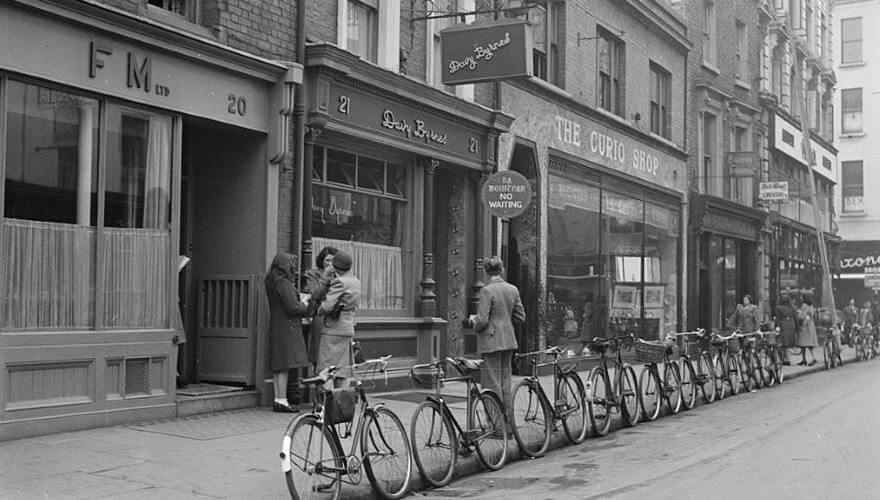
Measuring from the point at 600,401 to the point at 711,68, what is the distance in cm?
1930

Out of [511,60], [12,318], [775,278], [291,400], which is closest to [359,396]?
[12,318]

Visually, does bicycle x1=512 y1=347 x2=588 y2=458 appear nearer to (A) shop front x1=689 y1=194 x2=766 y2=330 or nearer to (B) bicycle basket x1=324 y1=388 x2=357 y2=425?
(B) bicycle basket x1=324 y1=388 x2=357 y2=425

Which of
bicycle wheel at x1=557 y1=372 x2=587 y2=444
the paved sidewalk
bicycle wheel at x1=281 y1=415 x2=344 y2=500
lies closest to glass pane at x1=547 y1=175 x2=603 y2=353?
bicycle wheel at x1=557 y1=372 x2=587 y2=444

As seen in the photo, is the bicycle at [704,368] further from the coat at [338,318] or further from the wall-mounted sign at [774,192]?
the wall-mounted sign at [774,192]

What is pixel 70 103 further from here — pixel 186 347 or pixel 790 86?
pixel 790 86

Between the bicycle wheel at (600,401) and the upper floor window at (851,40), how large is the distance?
1824 inches

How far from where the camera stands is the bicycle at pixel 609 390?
1208 centimetres

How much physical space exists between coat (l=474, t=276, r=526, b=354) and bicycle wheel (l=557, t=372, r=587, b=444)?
109 cm

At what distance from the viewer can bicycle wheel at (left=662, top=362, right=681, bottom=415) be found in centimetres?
1427

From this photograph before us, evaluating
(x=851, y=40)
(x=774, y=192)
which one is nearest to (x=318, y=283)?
(x=774, y=192)

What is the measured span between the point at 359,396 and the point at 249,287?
4.59 metres

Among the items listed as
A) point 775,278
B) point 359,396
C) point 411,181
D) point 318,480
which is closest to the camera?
point 318,480

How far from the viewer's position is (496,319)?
10.5m

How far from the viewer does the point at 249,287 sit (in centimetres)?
1209
